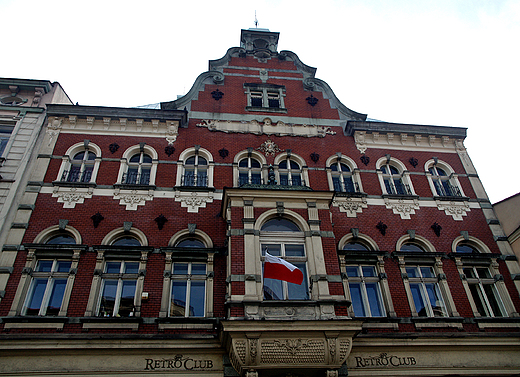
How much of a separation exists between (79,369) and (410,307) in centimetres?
1034

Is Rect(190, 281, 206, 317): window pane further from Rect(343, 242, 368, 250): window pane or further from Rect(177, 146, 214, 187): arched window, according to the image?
Rect(343, 242, 368, 250): window pane

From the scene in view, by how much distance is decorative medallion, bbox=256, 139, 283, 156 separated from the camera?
1758 centimetres

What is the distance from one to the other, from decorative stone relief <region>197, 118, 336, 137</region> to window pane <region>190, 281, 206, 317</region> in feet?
23.6

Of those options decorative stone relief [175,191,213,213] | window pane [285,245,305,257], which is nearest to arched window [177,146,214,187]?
decorative stone relief [175,191,213,213]

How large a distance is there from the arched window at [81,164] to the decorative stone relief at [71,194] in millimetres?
509

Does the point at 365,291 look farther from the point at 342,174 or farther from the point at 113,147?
the point at 113,147

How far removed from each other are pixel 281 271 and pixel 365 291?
11.9 ft

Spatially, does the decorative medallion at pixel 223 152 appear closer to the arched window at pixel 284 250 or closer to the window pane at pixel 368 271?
the arched window at pixel 284 250

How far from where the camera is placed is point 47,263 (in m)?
13.7

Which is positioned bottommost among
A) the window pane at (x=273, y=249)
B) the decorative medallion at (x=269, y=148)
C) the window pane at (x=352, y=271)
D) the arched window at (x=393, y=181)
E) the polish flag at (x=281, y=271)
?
the polish flag at (x=281, y=271)

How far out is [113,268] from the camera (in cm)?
1382

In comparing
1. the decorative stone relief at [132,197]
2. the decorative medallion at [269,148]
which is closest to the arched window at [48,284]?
the decorative stone relief at [132,197]

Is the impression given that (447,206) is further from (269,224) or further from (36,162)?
(36,162)

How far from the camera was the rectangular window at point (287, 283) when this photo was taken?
1223 centimetres
